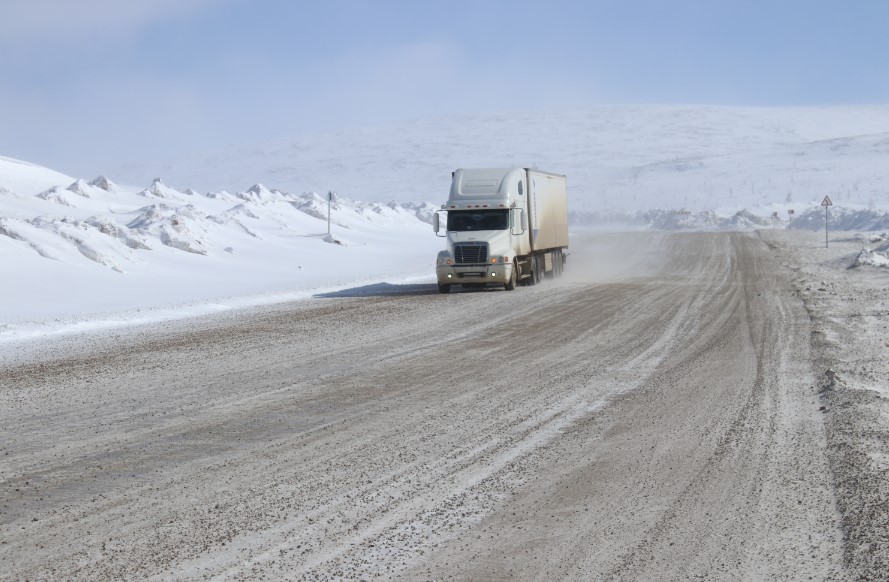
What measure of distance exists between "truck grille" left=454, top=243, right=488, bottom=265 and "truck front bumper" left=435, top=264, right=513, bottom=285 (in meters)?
0.18

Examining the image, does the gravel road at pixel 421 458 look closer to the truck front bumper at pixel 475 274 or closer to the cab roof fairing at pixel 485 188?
the truck front bumper at pixel 475 274

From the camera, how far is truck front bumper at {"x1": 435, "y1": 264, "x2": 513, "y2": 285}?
90.1ft

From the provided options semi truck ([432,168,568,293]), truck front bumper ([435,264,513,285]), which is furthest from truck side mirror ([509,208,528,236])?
truck front bumper ([435,264,513,285])

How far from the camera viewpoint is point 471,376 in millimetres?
12500

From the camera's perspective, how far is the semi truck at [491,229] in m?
27.5

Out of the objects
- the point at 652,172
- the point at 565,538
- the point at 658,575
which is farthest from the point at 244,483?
the point at 652,172

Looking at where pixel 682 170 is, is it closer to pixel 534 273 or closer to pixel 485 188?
pixel 534 273

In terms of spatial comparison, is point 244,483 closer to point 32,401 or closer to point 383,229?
point 32,401

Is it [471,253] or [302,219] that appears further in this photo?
[302,219]

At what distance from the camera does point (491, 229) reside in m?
28.2

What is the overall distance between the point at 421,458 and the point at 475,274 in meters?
19.5

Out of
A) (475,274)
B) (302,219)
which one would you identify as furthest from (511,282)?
(302,219)

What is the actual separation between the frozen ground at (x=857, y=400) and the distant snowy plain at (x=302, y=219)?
42.1 ft

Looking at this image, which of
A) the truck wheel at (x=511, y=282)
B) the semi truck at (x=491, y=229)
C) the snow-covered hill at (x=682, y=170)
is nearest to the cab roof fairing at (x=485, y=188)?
the semi truck at (x=491, y=229)
